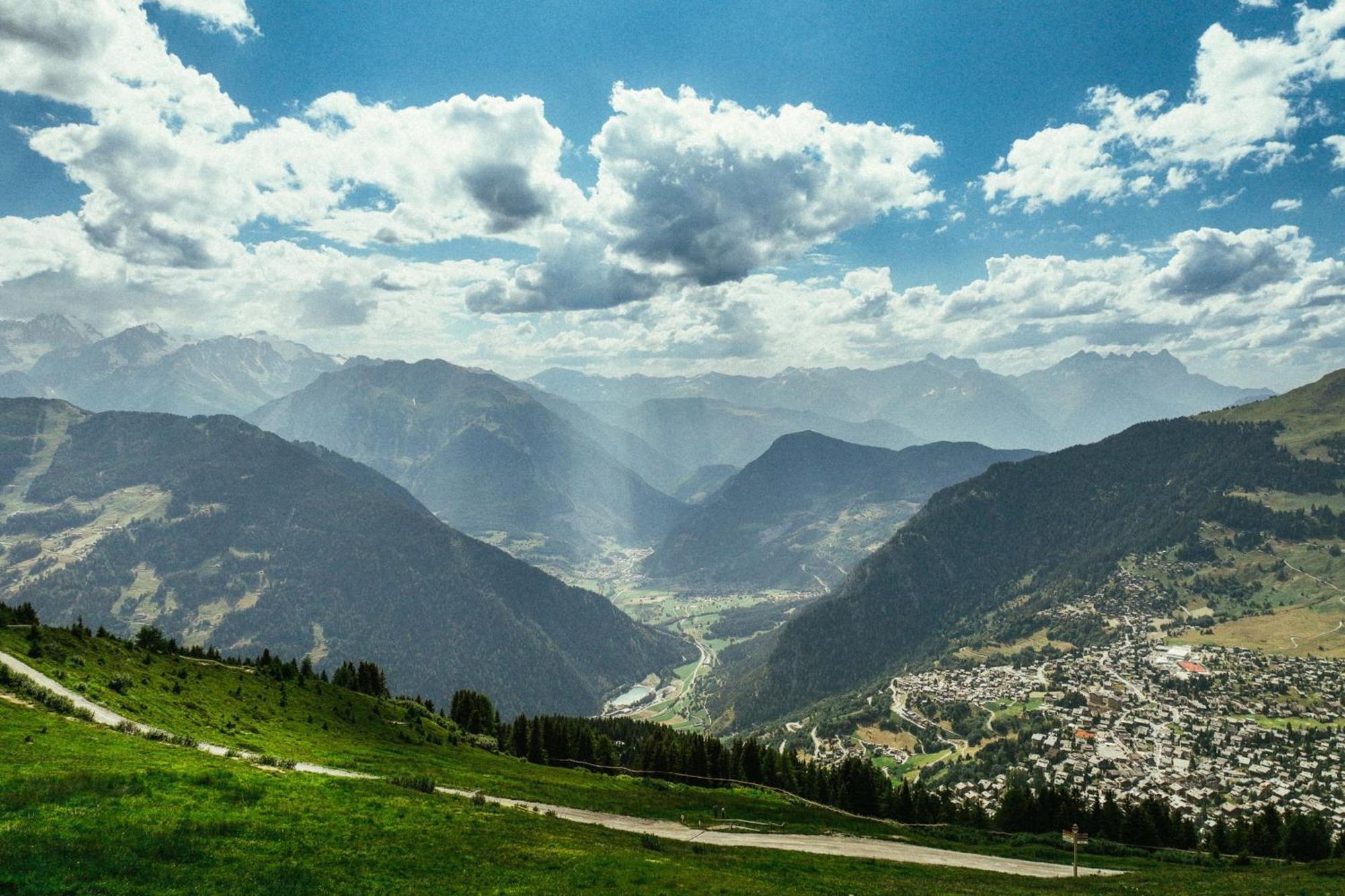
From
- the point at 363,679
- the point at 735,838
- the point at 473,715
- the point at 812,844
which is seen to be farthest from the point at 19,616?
the point at 812,844

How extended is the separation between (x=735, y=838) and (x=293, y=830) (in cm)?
3877

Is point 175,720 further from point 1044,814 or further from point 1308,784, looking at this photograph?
point 1308,784

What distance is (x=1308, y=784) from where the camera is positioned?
512ft

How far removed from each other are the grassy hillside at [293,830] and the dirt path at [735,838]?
7.48ft

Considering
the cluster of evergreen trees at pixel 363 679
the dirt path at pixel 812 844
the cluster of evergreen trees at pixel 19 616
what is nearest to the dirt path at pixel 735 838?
the dirt path at pixel 812 844

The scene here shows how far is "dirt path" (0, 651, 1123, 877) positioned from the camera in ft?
148

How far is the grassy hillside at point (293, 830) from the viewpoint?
2252 cm

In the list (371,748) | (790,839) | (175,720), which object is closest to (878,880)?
(790,839)

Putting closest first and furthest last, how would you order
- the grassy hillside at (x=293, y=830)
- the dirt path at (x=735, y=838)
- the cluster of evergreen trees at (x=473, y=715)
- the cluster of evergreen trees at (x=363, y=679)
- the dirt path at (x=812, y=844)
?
the grassy hillside at (x=293, y=830) < the dirt path at (x=735, y=838) < the dirt path at (x=812, y=844) < the cluster of evergreen trees at (x=363, y=679) < the cluster of evergreen trees at (x=473, y=715)

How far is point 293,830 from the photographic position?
89.5ft

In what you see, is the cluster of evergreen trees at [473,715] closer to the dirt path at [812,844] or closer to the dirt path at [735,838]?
the dirt path at [812,844]

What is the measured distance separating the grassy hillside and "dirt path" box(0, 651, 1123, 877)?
7.48 feet

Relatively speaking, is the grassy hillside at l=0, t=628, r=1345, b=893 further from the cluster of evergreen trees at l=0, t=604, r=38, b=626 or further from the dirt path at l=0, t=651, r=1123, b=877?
the cluster of evergreen trees at l=0, t=604, r=38, b=626

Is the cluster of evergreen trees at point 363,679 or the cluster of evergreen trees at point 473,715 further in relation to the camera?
the cluster of evergreen trees at point 473,715
